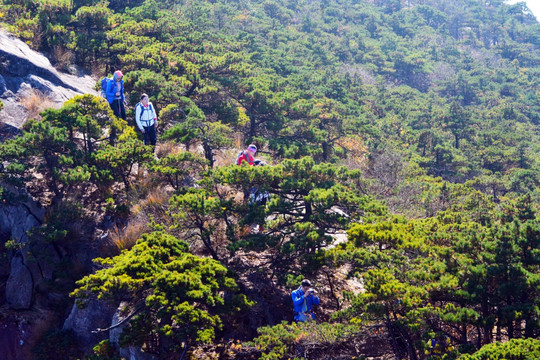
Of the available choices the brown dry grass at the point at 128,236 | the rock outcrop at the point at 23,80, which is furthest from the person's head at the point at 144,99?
the rock outcrop at the point at 23,80

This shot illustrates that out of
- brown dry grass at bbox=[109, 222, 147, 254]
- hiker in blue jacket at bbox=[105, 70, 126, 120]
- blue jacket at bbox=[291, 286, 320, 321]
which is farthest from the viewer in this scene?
hiker in blue jacket at bbox=[105, 70, 126, 120]

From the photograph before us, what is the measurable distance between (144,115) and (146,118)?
0.10m

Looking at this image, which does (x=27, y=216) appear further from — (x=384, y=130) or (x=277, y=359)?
(x=384, y=130)

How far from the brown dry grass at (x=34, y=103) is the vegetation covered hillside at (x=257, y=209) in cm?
184

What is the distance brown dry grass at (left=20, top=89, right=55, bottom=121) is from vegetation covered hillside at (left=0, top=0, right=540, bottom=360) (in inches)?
72.3

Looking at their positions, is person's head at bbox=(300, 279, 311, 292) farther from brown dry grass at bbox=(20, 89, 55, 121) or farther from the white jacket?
brown dry grass at bbox=(20, 89, 55, 121)

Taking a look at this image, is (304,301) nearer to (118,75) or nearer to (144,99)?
(144,99)

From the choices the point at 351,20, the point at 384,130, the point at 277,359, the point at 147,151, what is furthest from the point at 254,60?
the point at 351,20

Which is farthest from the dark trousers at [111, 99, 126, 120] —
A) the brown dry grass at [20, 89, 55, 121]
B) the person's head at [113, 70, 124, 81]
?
the brown dry grass at [20, 89, 55, 121]

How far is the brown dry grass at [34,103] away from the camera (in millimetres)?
12625

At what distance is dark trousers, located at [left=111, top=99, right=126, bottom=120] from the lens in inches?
496

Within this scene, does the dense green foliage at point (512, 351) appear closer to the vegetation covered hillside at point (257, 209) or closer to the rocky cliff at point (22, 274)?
the vegetation covered hillside at point (257, 209)

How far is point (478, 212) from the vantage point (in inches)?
405

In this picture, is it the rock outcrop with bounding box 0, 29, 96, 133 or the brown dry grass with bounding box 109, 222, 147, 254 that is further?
the rock outcrop with bounding box 0, 29, 96, 133
